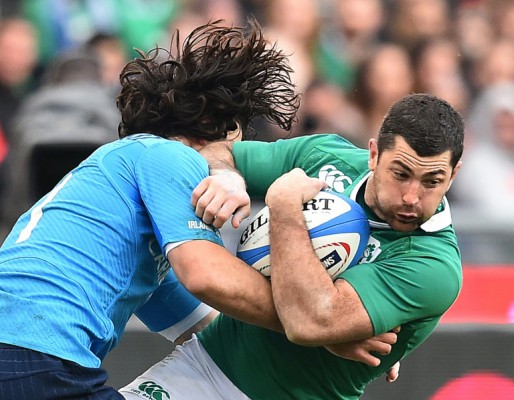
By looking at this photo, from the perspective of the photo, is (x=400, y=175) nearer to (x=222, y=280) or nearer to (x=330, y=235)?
(x=330, y=235)

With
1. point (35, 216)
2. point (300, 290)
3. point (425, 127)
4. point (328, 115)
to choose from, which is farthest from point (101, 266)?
→ point (328, 115)

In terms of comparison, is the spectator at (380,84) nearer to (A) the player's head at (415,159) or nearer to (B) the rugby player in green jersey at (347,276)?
(B) the rugby player in green jersey at (347,276)

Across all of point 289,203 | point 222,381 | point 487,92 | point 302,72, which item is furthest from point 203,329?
point 487,92

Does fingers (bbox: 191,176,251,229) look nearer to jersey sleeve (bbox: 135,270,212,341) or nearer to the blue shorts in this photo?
the blue shorts

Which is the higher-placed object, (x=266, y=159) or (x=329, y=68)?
(x=266, y=159)

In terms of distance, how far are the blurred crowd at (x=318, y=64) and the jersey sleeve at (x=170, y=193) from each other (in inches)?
148

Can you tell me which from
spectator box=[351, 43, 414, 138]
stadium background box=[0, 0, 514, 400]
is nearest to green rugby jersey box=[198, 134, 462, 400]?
stadium background box=[0, 0, 514, 400]

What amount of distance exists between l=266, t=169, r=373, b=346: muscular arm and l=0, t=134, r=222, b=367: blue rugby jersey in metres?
0.26

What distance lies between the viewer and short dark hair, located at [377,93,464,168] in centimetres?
374

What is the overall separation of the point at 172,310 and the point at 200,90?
937mm

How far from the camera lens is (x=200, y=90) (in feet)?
13.7

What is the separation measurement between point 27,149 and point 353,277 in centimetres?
410

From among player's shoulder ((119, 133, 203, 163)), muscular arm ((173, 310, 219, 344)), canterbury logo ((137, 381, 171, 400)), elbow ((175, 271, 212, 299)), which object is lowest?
canterbury logo ((137, 381, 171, 400))

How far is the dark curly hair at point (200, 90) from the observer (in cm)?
413
